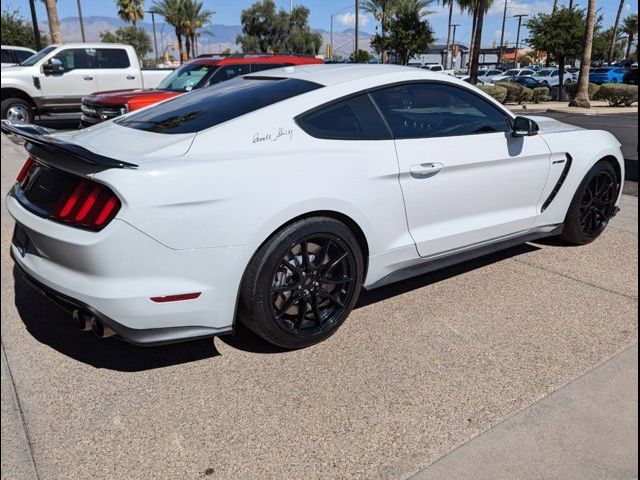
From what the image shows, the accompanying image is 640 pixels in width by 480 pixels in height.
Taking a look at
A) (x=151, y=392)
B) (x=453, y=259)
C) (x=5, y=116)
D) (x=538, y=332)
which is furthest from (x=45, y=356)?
(x=5, y=116)

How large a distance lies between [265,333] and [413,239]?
3.67 ft

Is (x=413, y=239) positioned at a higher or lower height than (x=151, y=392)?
higher

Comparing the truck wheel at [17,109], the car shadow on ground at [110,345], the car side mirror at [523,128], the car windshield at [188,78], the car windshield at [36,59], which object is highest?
the car windshield at [36,59]

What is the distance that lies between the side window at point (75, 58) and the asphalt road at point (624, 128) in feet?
39.5

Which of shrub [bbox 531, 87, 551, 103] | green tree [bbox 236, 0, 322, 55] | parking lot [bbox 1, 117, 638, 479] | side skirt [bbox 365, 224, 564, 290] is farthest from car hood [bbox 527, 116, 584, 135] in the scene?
green tree [bbox 236, 0, 322, 55]

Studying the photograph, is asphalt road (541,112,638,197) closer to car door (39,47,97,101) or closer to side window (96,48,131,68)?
side window (96,48,131,68)

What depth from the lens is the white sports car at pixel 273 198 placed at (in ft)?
8.38

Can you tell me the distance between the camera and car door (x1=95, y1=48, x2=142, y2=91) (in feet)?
44.7

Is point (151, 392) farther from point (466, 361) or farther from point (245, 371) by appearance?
point (466, 361)

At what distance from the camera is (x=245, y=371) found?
2969 mm

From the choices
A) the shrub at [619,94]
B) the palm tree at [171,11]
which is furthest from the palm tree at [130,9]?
the shrub at [619,94]

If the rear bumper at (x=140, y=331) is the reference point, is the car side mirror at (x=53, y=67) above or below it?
above
